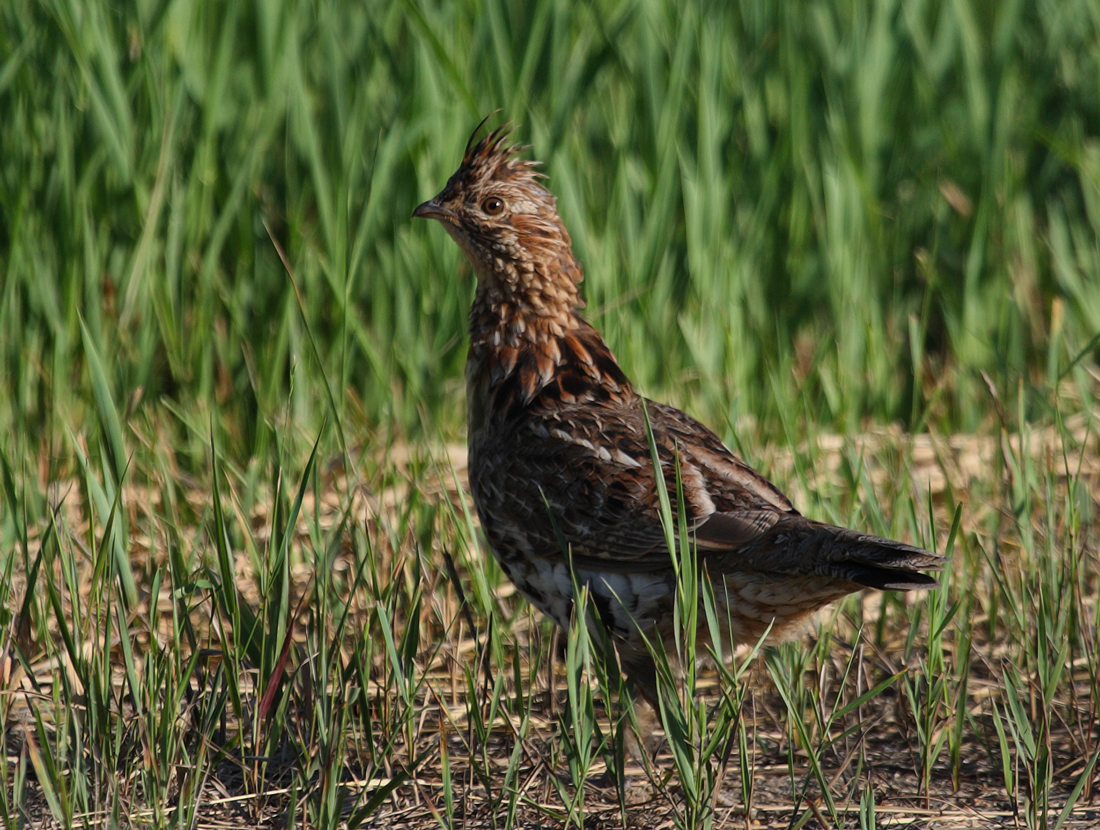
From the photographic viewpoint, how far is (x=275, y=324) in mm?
5617

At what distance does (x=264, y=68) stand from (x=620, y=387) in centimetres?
243

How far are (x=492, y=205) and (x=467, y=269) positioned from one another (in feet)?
5.62

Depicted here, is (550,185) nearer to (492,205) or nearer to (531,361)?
(492,205)

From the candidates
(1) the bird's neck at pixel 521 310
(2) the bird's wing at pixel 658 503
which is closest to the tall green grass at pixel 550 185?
(1) the bird's neck at pixel 521 310

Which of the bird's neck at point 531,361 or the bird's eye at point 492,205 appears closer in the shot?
the bird's neck at point 531,361

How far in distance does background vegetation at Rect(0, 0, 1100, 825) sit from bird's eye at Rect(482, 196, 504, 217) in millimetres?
496

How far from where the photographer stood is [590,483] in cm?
369

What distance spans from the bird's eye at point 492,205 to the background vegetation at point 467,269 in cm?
50

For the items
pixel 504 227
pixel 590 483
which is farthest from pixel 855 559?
pixel 504 227

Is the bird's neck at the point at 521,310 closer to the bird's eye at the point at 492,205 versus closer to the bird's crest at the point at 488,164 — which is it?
the bird's eye at the point at 492,205

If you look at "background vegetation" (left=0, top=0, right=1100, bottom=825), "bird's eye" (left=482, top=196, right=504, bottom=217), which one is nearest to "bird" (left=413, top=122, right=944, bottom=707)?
"bird's eye" (left=482, top=196, right=504, bottom=217)

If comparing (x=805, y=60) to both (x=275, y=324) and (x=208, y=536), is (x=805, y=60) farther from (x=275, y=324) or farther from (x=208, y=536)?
(x=208, y=536)

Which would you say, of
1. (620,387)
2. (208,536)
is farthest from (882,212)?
(208,536)

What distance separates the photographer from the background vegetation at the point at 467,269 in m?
4.60
